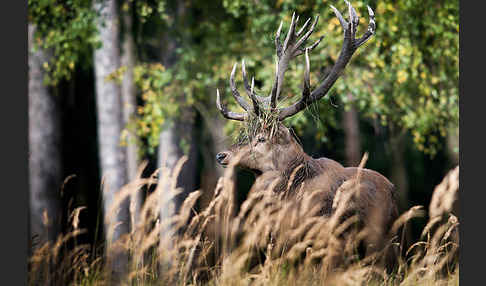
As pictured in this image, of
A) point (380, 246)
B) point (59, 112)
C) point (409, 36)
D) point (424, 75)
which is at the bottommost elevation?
point (380, 246)

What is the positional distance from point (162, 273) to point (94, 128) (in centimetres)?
1147

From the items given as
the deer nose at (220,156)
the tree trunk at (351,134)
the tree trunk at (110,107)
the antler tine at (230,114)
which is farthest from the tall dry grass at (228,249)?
the tree trunk at (351,134)

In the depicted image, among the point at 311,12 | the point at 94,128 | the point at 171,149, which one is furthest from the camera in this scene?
the point at 94,128

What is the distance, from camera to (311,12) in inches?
348

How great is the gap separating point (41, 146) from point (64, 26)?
2.51 m

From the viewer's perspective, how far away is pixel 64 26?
9.01 meters

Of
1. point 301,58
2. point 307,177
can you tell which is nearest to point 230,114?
point 307,177

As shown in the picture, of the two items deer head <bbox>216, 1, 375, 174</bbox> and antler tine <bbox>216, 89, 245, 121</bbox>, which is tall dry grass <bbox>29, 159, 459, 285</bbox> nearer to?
deer head <bbox>216, 1, 375, 174</bbox>

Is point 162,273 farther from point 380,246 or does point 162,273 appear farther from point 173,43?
point 173,43

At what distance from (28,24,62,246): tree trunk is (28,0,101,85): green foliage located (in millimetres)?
1036

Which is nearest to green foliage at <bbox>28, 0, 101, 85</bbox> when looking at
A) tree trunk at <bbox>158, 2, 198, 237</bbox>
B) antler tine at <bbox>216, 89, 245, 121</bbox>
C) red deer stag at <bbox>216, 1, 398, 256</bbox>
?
tree trunk at <bbox>158, 2, 198, 237</bbox>

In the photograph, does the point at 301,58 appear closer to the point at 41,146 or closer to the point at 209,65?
the point at 209,65

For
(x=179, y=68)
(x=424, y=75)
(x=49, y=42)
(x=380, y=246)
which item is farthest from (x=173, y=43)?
(x=380, y=246)

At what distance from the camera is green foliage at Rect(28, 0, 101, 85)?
28.3ft
